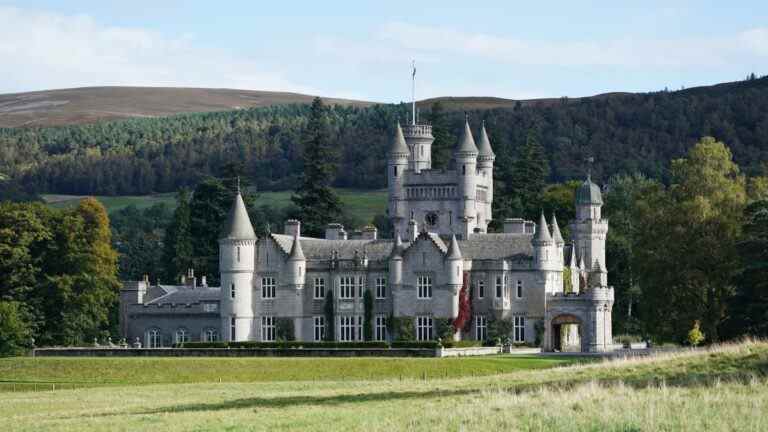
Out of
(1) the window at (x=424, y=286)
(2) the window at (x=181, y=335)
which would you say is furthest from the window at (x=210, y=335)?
(1) the window at (x=424, y=286)

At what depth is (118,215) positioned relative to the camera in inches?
5394

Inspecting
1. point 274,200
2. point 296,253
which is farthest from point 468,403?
point 274,200

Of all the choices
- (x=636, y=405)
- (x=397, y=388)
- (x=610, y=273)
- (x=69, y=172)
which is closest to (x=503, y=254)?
(x=610, y=273)

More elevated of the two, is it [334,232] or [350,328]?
[334,232]

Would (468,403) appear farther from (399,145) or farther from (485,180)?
(485,180)

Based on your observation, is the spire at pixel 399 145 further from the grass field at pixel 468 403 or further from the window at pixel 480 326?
the grass field at pixel 468 403

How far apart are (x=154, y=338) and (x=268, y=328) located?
6.78 m

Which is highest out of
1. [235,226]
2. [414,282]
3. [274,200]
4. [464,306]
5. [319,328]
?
[274,200]

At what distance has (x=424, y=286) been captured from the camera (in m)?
72.0

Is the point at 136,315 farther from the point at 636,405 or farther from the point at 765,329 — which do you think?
the point at 636,405

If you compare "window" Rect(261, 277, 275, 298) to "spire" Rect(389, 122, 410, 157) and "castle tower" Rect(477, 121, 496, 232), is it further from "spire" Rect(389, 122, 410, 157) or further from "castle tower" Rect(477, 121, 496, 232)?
"castle tower" Rect(477, 121, 496, 232)

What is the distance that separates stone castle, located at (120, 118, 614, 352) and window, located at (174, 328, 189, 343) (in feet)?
0.16

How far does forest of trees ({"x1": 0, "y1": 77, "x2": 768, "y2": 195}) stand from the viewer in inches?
5650

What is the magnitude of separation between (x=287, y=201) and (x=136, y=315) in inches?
2412
